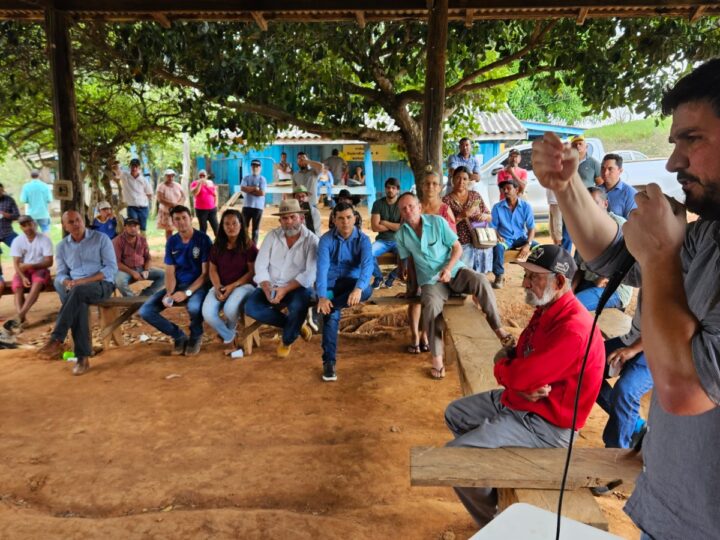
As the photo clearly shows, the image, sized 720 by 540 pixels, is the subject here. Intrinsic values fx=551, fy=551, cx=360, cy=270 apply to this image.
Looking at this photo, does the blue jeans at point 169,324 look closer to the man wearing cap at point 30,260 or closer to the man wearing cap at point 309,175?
the man wearing cap at point 30,260

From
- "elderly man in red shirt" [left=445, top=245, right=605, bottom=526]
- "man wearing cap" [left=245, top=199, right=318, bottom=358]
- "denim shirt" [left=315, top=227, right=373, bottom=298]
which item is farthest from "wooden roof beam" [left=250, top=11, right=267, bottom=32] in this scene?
"elderly man in red shirt" [left=445, top=245, right=605, bottom=526]

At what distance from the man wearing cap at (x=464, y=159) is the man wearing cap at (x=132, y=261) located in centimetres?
464

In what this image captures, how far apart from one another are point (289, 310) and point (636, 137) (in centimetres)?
2603

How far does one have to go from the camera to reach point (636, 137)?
26625 mm

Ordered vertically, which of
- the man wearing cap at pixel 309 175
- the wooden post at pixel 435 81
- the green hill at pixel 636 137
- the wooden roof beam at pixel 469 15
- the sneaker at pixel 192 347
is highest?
the green hill at pixel 636 137

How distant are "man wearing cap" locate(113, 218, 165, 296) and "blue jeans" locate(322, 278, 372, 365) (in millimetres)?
2799

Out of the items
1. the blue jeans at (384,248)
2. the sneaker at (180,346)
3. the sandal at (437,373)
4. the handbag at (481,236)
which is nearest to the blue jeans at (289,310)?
the sneaker at (180,346)

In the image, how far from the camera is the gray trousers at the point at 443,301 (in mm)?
5344

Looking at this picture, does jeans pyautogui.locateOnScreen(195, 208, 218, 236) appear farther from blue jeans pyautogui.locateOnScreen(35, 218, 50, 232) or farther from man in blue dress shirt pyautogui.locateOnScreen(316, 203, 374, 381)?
man in blue dress shirt pyautogui.locateOnScreen(316, 203, 374, 381)

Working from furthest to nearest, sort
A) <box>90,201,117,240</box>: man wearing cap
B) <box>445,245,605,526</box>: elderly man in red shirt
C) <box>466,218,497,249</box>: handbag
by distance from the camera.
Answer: <box>90,201,117,240</box>: man wearing cap, <box>466,218,497,249</box>: handbag, <box>445,245,605,526</box>: elderly man in red shirt

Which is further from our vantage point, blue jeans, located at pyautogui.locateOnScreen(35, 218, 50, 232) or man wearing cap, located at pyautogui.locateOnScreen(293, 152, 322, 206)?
blue jeans, located at pyautogui.locateOnScreen(35, 218, 50, 232)

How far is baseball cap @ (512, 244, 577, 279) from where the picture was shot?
107 inches

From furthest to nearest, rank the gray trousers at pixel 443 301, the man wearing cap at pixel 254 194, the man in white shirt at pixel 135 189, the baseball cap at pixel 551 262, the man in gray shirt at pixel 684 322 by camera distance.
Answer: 1. the man in white shirt at pixel 135 189
2. the man wearing cap at pixel 254 194
3. the gray trousers at pixel 443 301
4. the baseball cap at pixel 551 262
5. the man in gray shirt at pixel 684 322

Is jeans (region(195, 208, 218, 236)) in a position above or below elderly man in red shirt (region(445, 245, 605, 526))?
above
